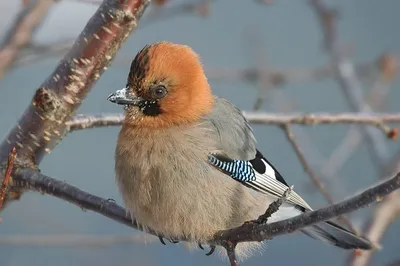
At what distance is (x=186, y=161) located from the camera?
2.49m

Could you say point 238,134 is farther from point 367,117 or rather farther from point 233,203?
point 367,117

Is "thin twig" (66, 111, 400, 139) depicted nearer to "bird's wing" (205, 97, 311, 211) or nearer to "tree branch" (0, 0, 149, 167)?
"bird's wing" (205, 97, 311, 211)

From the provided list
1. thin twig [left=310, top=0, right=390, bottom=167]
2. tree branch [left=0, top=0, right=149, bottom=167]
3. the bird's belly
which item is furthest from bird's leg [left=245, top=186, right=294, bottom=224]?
thin twig [left=310, top=0, right=390, bottom=167]

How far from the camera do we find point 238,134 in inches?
106

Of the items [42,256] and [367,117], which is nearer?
[367,117]

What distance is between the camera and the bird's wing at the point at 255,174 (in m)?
2.54

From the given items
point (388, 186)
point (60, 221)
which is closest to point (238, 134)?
point (388, 186)

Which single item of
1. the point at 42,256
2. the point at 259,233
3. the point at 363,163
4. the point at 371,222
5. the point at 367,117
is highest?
the point at 363,163

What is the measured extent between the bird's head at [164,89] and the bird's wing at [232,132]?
53 millimetres

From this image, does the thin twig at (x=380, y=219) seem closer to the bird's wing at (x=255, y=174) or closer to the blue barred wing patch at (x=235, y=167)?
the bird's wing at (x=255, y=174)

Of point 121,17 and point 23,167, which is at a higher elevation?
point 121,17

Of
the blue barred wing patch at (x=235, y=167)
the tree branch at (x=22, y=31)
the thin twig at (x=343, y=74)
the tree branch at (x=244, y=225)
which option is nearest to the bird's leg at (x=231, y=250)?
the tree branch at (x=244, y=225)

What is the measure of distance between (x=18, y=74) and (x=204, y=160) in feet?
12.8

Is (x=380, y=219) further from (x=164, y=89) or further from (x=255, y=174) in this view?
(x=164, y=89)
